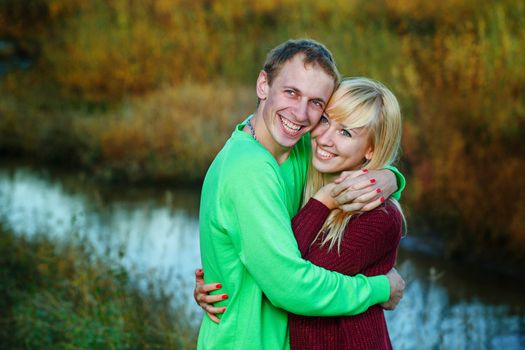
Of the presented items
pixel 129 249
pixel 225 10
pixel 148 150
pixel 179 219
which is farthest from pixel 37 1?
pixel 129 249

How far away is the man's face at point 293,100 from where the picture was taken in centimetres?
265

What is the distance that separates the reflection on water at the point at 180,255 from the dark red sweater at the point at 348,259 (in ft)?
4.02

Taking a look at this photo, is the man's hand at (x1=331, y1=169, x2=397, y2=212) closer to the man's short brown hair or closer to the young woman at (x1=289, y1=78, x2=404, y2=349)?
the young woman at (x1=289, y1=78, x2=404, y2=349)

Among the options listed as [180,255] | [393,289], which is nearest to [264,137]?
[393,289]

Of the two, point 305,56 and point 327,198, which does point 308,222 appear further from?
point 305,56

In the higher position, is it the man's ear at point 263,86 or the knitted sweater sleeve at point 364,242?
the man's ear at point 263,86

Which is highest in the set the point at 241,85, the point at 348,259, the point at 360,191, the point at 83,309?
the point at 241,85

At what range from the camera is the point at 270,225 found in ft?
7.73

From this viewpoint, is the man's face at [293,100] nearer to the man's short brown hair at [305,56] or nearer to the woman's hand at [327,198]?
the man's short brown hair at [305,56]

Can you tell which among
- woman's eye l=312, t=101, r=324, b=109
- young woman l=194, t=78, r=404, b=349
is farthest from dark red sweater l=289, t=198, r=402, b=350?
woman's eye l=312, t=101, r=324, b=109

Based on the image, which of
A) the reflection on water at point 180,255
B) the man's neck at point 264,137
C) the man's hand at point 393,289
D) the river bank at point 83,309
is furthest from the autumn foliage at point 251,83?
the man's neck at point 264,137

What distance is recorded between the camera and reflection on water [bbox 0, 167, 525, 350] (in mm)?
5512

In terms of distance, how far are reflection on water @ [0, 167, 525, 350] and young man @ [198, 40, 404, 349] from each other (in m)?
1.40

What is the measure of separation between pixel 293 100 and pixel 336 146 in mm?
253
